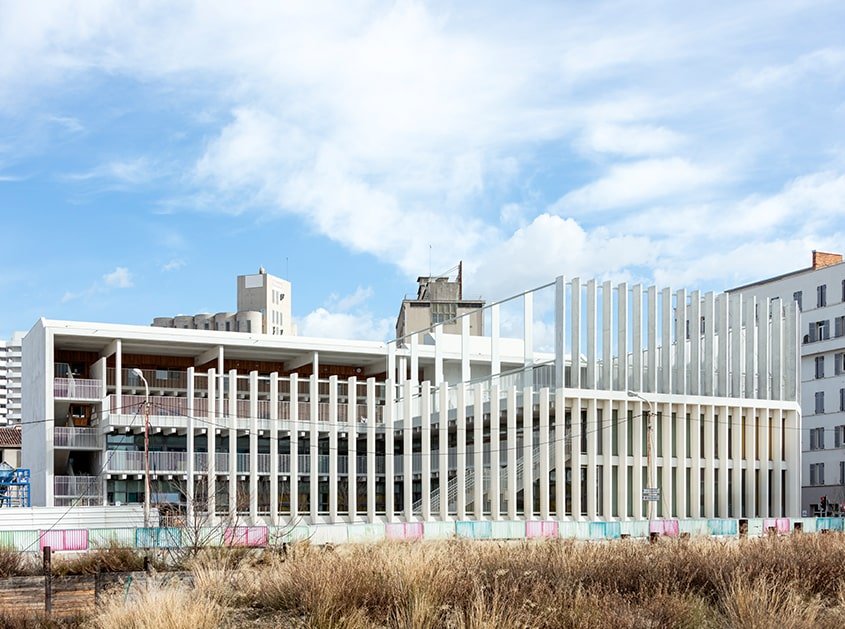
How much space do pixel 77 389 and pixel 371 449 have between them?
17710 mm

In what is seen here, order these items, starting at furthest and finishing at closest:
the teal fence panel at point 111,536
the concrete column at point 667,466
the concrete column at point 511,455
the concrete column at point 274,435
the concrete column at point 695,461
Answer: the concrete column at point 274,435 → the concrete column at point 695,461 → the concrete column at point 667,466 → the concrete column at point 511,455 → the teal fence panel at point 111,536

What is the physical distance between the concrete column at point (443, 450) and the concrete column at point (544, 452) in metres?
4.93

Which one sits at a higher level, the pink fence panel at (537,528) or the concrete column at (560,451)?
the concrete column at (560,451)

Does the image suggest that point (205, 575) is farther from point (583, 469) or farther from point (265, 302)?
point (265, 302)

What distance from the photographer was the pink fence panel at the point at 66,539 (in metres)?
38.9

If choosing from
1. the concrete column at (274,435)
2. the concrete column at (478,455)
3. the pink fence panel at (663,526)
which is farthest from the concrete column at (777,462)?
the concrete column at (274,435)

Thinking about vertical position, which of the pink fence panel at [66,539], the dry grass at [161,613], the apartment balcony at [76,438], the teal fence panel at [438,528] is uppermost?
the dry grass at [161,613]

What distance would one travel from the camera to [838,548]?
75.2 feet

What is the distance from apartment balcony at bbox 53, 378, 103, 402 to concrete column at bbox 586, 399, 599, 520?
2891cm

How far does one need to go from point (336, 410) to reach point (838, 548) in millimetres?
42283

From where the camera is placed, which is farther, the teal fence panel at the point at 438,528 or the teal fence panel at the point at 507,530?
the teal fence panel at the point at 507,530

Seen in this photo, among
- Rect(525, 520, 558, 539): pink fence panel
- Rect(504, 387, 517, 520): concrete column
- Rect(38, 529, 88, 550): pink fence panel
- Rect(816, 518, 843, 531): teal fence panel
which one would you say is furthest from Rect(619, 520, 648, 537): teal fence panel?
Rect(38, 529, 88, 550): pink fence panel

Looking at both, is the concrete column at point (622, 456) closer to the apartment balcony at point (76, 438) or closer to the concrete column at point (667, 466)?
the concrete column at point (667, 466)

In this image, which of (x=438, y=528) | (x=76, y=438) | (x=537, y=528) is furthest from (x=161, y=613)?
(x=76, y=438)
